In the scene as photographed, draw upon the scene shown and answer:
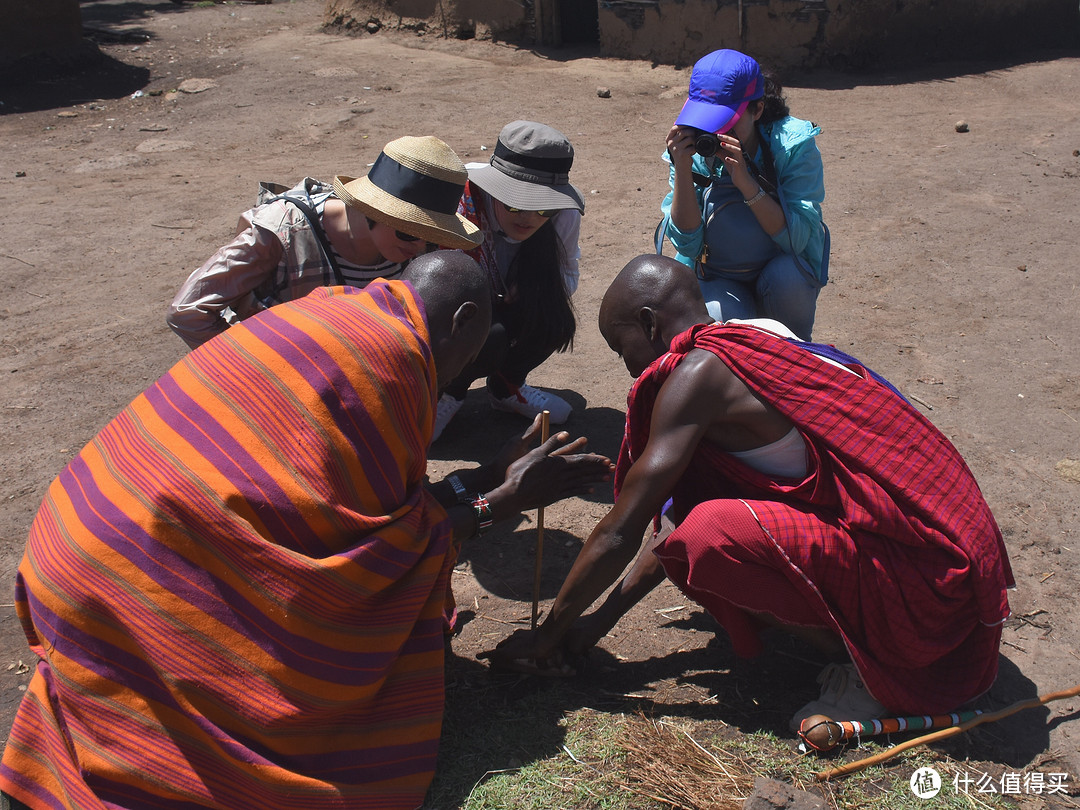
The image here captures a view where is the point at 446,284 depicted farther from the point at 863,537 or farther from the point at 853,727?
the point at 853,727

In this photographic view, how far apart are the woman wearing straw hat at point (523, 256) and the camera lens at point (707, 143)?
1.66 feet

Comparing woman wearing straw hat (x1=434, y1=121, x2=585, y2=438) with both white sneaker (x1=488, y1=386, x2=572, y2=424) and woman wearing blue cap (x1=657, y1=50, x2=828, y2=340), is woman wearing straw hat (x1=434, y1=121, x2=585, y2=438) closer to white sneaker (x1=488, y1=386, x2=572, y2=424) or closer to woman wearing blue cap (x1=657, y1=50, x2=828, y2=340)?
white sneaker (x1=488, y1=386, x2=572, y2=424)

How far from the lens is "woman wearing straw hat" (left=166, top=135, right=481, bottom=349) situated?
3207mm

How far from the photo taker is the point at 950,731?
8.07 feet

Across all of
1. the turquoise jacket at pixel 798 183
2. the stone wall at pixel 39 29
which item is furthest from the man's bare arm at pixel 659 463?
the stone wall at pixel 39 29

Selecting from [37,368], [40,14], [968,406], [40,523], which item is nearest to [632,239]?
[968,406]

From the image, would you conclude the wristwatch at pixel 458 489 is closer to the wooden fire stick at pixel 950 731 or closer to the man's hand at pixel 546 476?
the man's hand at pixel 546 476

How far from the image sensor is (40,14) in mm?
10016

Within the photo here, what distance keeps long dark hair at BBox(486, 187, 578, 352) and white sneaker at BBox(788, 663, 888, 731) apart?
1964mm

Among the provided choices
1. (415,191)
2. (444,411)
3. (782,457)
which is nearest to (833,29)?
(444,411)

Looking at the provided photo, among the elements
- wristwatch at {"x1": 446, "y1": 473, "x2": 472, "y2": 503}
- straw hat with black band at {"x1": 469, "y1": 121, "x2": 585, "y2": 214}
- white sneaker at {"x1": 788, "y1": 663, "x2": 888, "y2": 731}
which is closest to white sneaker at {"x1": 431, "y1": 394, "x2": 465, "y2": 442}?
straw hat with black band at {"x1": 469, "y1": 121, "x2": 585, "y2": 214}

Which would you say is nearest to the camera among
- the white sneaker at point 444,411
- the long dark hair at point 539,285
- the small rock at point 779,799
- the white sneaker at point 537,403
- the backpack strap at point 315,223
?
the small rock at point 779,799

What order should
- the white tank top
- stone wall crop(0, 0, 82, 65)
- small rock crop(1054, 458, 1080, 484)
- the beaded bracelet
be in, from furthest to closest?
stone wall crop(0, 0, 82, 65), small rock crop(1054, 458, 1080, 484), the beaded bracelet, the white tank top

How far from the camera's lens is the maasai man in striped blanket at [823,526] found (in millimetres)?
2348
